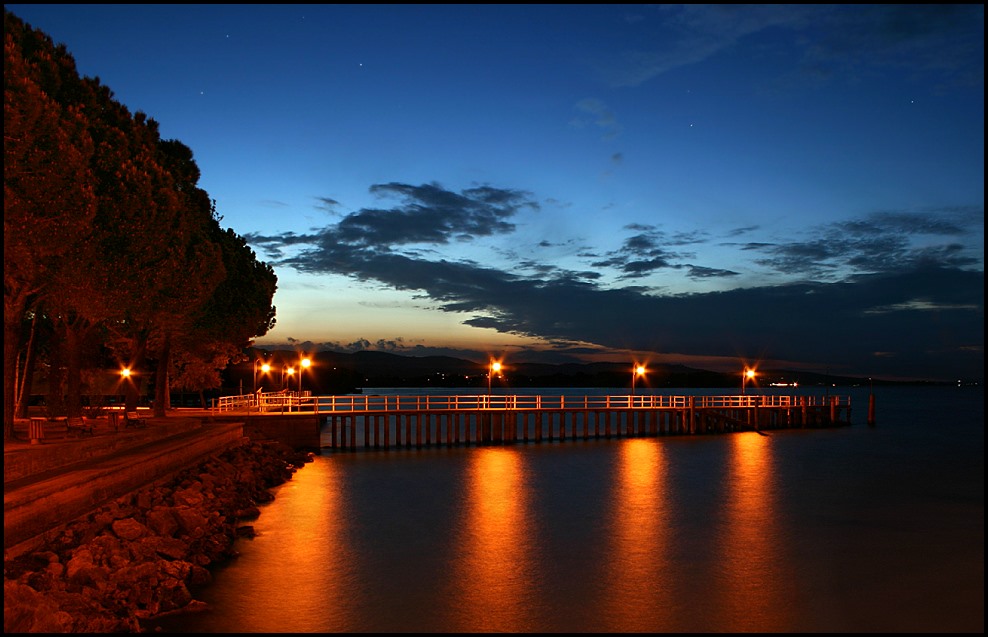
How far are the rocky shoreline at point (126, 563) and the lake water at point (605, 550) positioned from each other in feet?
2.00

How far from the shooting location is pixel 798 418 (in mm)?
56812

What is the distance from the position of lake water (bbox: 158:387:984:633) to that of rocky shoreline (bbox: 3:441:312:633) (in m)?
0.61

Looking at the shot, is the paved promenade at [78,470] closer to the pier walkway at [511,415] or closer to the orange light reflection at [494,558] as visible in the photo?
the orange light reflection at [494,558]

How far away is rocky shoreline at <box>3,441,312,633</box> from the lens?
11688mm

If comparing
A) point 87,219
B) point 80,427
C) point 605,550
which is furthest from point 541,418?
point 87,219

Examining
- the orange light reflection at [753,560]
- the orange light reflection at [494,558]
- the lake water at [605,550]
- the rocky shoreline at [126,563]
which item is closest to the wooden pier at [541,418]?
the lake water at [605,550]


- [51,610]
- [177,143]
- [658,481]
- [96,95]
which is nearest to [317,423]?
[177,143]

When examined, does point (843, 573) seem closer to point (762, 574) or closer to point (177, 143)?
point (762, 574)

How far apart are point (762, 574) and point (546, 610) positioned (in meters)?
5.70

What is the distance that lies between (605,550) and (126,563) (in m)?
11.3

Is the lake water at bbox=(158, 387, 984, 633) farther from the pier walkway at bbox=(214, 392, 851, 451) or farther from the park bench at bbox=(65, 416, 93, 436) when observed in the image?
the park bench at bbox=(65, 416, 93, 436)

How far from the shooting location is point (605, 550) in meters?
20.3

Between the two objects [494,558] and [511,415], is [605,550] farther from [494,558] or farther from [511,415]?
[511,415]

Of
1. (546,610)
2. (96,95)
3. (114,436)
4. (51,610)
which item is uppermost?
(96,95)
